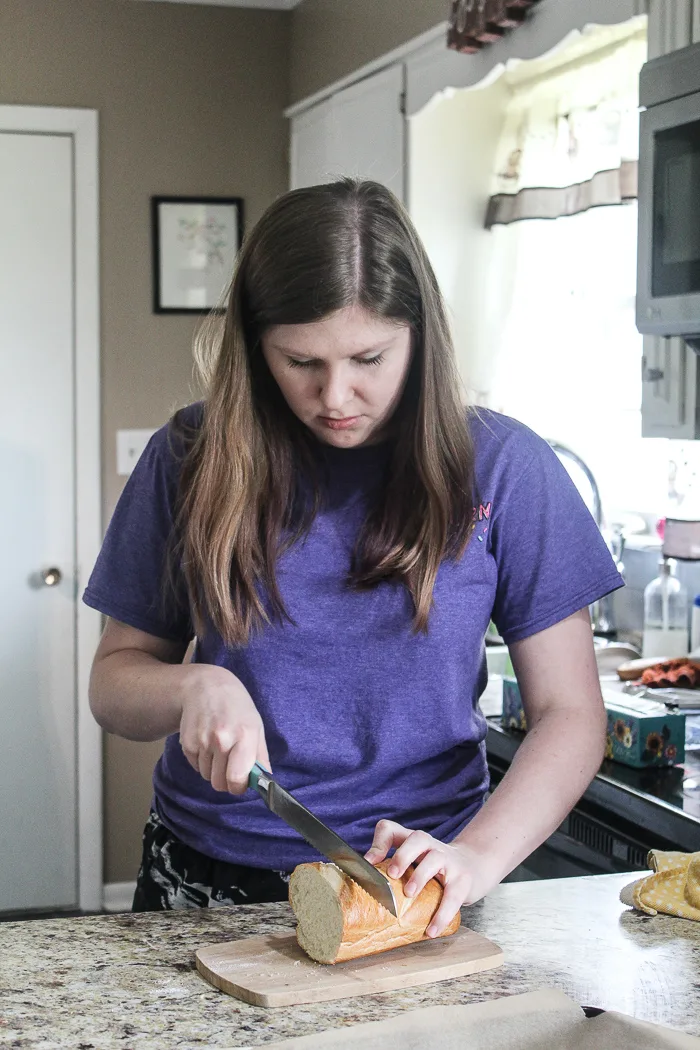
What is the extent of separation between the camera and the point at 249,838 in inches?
51.3

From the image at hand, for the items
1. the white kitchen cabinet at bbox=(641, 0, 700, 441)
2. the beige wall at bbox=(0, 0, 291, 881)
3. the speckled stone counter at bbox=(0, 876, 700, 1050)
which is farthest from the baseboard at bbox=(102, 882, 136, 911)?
the speckled stone counter at bbox=(0, 876, 700, 1050)

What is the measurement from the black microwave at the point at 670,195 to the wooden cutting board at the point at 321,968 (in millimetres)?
1065

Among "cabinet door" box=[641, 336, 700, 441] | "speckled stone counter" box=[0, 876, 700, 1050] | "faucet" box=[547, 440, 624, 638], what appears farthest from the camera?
"faucet" box=[547, 440, 624, 638]

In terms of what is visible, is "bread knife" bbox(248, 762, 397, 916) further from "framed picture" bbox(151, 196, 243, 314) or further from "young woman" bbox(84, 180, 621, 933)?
"framed picture" bbox(151, 196, 243, 314)

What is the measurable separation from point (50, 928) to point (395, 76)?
240 cm

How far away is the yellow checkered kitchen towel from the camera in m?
1.19

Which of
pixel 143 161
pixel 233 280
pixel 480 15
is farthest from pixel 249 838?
pixel 143 161

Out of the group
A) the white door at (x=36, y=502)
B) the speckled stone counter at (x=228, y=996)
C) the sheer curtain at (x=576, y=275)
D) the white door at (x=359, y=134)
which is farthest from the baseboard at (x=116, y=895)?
the speckled stone counter at (x=228, y=996)

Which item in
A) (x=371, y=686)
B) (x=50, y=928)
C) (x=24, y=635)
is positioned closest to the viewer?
(x=50, y=928)

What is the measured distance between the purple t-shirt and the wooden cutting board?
0.65ft

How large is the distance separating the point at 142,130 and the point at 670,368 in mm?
2171

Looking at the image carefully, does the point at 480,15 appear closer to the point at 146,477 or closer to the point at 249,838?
the point at 146,477

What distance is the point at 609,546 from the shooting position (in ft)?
9.98

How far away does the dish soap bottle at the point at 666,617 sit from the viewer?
2.72 m
